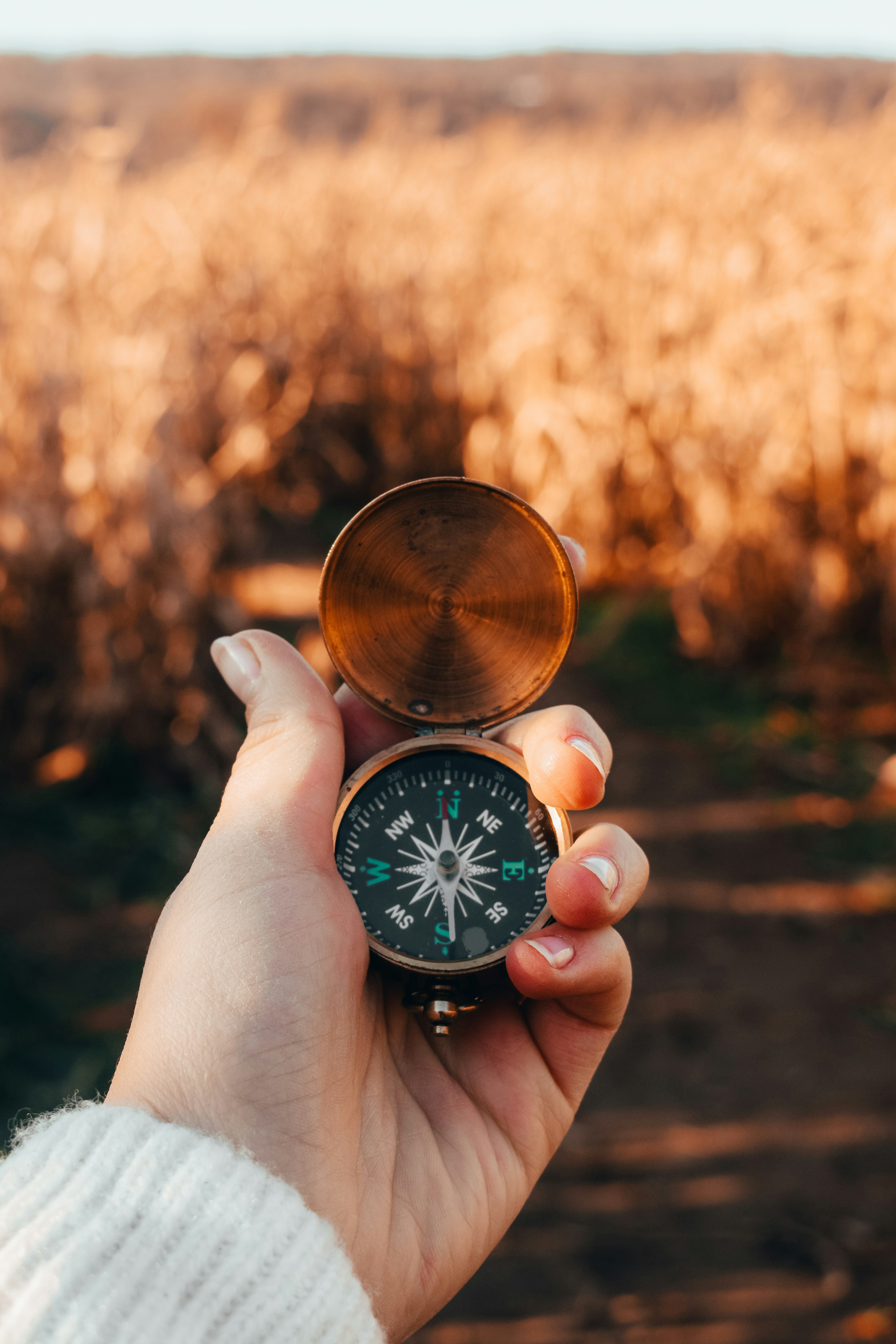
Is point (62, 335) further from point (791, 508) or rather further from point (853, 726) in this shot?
point (853, 726)

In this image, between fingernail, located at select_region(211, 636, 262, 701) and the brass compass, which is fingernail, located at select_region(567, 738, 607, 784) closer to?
the brass compass

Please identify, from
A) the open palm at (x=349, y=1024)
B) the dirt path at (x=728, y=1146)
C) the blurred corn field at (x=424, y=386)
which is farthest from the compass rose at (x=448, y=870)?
the blurred corn field at (x=424, y=386)

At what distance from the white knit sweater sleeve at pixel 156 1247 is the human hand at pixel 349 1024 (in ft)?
0.36

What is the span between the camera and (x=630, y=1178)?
2295 mm

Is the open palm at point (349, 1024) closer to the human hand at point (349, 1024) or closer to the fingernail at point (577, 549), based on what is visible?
the human hand at point (349, 1024)

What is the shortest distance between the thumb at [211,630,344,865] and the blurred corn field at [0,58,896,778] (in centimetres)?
177

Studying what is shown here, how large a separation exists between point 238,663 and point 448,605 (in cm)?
39

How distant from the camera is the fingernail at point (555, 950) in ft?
4.23

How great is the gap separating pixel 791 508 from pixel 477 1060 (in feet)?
9.87

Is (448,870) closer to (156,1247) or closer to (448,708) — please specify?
(448,708)

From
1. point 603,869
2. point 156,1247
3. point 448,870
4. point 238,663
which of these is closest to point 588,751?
point 603,869

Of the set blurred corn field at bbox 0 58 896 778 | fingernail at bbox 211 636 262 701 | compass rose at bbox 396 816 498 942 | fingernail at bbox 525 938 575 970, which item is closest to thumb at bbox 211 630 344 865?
fingernail at bbox 211 636 262 701

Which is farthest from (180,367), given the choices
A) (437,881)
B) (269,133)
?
(269,133)

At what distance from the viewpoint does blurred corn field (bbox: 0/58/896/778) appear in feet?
10.8
